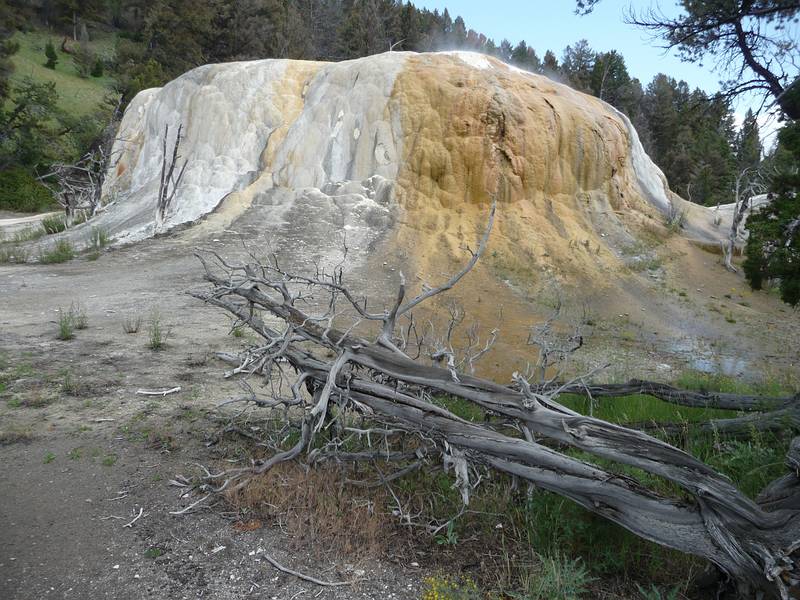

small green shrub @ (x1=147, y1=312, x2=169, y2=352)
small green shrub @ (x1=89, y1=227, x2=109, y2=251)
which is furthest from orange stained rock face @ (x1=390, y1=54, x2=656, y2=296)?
small green shrub @ (x1=147, y1=312, x2=169, y2=352)

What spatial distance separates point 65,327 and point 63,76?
3671cm

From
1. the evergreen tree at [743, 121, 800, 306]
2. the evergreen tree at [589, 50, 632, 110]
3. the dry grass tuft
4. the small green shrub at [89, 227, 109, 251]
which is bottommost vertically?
the small green shrub at [89, 227, 109, 251]

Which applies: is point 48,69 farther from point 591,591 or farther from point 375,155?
point 591,591

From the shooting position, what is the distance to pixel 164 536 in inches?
137

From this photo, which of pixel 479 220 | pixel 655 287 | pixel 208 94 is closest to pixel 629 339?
pixel 655 287

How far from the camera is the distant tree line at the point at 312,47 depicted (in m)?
32.8

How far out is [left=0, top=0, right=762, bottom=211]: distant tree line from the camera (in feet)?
108

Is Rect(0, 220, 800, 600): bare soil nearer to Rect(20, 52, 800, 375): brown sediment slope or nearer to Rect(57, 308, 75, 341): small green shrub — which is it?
Rect(57, 308, 75, 341): small green shrub

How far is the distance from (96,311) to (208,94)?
33.4 feet

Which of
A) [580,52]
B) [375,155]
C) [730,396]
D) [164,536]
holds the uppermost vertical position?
[580,52]

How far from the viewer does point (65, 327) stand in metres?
7.25

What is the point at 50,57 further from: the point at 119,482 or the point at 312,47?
the point at 119,482

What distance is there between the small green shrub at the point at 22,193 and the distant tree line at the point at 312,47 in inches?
164

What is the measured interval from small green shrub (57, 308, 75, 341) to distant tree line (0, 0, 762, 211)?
2439cm
